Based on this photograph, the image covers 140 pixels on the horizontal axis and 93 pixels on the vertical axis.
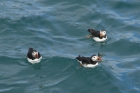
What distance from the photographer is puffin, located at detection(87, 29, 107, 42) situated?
72.8 ft

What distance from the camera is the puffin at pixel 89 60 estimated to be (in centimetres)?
1959

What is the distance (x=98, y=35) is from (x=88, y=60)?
322 centimetres

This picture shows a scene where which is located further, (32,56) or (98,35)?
(98,35)

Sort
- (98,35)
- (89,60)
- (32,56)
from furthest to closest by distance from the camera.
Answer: (98,35), (89,60), (32,56)

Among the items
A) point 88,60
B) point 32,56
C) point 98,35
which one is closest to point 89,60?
point 88,60

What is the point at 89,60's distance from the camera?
1964 centimetres

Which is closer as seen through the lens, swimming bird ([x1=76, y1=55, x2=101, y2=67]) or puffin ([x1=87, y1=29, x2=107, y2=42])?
swimming bird ([x1=76, y1=55, x2=101, y2=67])

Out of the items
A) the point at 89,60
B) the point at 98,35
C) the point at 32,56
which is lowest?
the point at 89,60

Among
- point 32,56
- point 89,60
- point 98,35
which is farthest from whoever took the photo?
point 98,35

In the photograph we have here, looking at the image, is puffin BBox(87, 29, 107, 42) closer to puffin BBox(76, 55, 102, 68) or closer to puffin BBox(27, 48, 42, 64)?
puffin BBox(76, 55, 102, 68)

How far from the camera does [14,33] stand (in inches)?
879

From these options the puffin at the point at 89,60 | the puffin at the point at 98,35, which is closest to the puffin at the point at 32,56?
the puffin at the point at 89,60

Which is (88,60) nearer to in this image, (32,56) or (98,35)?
(32,56)

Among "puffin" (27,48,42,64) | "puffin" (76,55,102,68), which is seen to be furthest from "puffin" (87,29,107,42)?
"puffin" (27,48,42,64)
